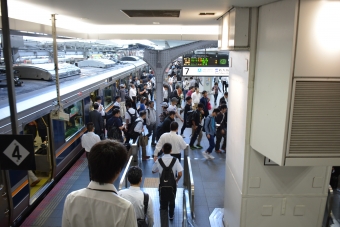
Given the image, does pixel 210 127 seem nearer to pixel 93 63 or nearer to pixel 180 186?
pixel 180 186

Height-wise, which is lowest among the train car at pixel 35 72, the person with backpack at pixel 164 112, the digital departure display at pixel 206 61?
the person with backpack at pixel 164 112

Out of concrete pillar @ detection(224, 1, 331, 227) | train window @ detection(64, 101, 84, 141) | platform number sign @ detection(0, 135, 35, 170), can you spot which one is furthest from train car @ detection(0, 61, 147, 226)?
concrete pillar @ detection(224, 1, 331, 227)

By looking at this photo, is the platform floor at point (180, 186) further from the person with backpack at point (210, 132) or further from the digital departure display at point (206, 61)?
the digital departure display at point (206, 61)

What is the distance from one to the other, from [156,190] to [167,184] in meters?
1.67

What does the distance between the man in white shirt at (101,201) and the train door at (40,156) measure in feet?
13.3

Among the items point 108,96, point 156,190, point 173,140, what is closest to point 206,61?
point 173,140

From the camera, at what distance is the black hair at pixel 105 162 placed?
1.80 m

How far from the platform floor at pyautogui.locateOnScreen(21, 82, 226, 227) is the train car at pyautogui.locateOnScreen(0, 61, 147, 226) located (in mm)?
198

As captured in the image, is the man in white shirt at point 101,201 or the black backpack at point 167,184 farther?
the black backpack at point 167,184

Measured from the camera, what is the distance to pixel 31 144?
2.95 meters

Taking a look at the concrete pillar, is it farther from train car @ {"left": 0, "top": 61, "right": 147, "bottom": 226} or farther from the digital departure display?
the digital departure display

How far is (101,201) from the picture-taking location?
176 cm

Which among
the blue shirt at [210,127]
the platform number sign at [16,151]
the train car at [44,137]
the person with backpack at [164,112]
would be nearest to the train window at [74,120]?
the train car at [44,137]

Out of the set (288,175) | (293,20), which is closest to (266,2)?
(293,20)
